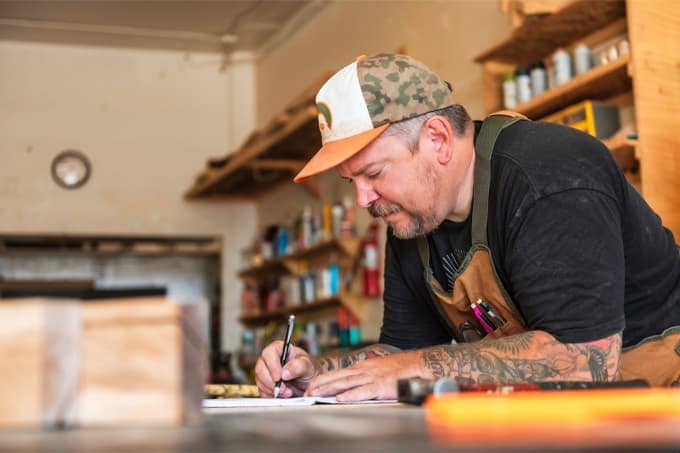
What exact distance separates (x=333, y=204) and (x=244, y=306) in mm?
1788

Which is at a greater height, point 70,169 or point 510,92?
point 70,169

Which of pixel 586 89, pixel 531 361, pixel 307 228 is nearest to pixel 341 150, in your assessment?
pixel 531 361

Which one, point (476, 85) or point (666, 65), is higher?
point (476, 85)

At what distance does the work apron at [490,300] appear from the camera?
6.30ft

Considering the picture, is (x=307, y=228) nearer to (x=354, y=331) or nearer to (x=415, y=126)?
(x=354, y=331)

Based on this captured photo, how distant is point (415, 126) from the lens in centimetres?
198

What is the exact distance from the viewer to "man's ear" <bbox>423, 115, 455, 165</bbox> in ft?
6.53

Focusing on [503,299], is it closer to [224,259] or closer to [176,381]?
[176,381]

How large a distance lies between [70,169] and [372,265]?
Result: 321 centimetres

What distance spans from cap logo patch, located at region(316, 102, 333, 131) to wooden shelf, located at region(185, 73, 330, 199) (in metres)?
2.78

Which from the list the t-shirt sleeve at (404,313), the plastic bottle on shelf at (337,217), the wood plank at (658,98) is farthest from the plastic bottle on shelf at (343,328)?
the t-shirt sleeve at (404,313)

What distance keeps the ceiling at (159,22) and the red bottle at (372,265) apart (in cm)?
203

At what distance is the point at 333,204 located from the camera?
18.7 ft

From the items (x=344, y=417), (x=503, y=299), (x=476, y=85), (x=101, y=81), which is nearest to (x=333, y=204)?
(x=476, y=85)
